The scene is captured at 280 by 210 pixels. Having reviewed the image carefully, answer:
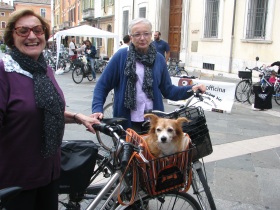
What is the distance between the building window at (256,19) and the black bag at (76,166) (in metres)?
12.6

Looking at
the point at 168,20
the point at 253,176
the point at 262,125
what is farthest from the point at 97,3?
the point at 253,176

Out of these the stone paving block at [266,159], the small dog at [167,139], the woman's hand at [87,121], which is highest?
the woman's hand at [87,121]

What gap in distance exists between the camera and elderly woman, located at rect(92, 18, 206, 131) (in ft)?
9.40

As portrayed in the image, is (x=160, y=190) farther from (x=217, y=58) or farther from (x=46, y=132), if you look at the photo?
(x=217, y=58)

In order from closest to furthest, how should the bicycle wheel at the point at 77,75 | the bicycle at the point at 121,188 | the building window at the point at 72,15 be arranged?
the bicycle at the point at 121,188 → the bicycle wheel at the point at 77,75 → the building window at the point at 72,15

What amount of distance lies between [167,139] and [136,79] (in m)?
0.93

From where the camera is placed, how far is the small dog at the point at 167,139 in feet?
7.00

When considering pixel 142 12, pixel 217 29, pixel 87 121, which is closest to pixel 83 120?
pixel 87 121

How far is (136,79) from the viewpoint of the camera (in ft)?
9.56

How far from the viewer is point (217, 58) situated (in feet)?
52.2

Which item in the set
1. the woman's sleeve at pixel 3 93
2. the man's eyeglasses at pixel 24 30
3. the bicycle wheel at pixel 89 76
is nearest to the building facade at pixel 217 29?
the bicycle wheel at pixel 89 76

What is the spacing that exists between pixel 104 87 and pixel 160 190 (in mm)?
1290

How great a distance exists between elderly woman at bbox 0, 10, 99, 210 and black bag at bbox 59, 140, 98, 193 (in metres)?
0.18

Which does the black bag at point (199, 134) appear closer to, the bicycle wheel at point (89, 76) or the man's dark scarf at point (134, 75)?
the man's dark scarf at point (134, 75)
